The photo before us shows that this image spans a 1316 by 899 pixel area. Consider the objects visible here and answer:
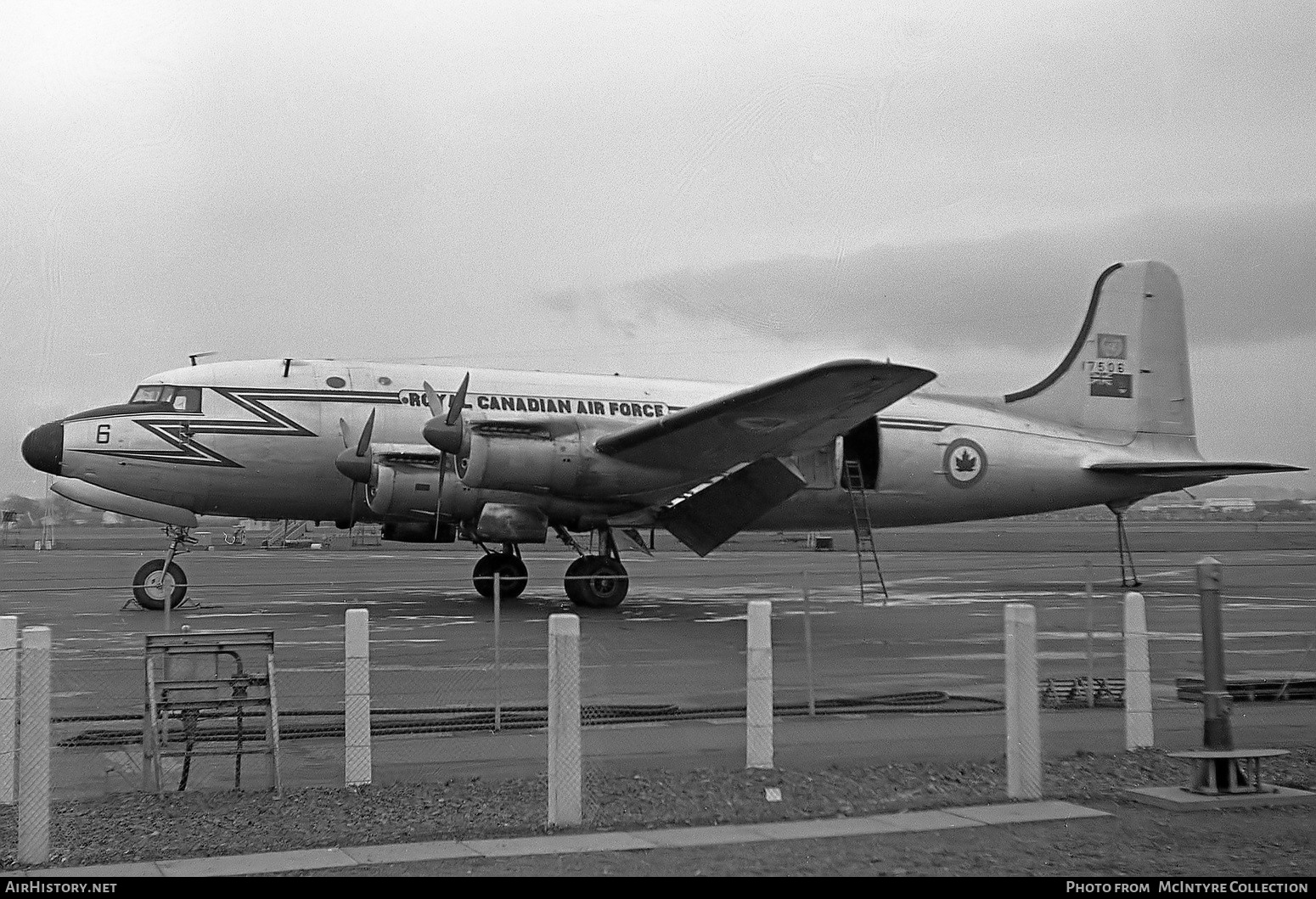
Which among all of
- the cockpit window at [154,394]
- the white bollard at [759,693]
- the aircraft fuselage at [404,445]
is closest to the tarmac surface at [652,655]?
the white bollard at [759,693]

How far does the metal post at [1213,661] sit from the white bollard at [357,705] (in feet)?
17.2

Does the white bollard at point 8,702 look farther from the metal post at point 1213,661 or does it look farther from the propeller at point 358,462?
the propeller at point 358,462

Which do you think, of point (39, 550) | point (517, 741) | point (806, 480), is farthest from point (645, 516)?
point (39, 550)

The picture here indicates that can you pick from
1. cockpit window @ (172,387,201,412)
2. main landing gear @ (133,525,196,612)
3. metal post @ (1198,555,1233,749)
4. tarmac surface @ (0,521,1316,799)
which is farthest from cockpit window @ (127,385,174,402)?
metal post @ (1198,555,1233,749)

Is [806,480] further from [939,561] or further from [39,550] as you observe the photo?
[39,550]

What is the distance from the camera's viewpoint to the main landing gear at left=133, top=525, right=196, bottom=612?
1867 centimetres

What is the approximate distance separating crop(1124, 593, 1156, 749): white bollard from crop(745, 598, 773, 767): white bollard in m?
2.80

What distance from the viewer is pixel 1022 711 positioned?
25.1 ft

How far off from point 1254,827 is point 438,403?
14867mm

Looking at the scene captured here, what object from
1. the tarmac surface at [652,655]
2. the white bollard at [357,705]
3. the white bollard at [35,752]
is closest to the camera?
the white bollard at [35,752]

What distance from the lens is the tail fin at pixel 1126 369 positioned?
2544 cm

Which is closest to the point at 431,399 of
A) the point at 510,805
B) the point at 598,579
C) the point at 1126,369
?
the point at 598,579

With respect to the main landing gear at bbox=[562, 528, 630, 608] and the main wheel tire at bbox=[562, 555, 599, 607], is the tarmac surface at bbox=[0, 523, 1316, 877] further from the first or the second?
the main landing gear at bbox=[562, 528, 630, 608]

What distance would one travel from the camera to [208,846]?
6.17 m
